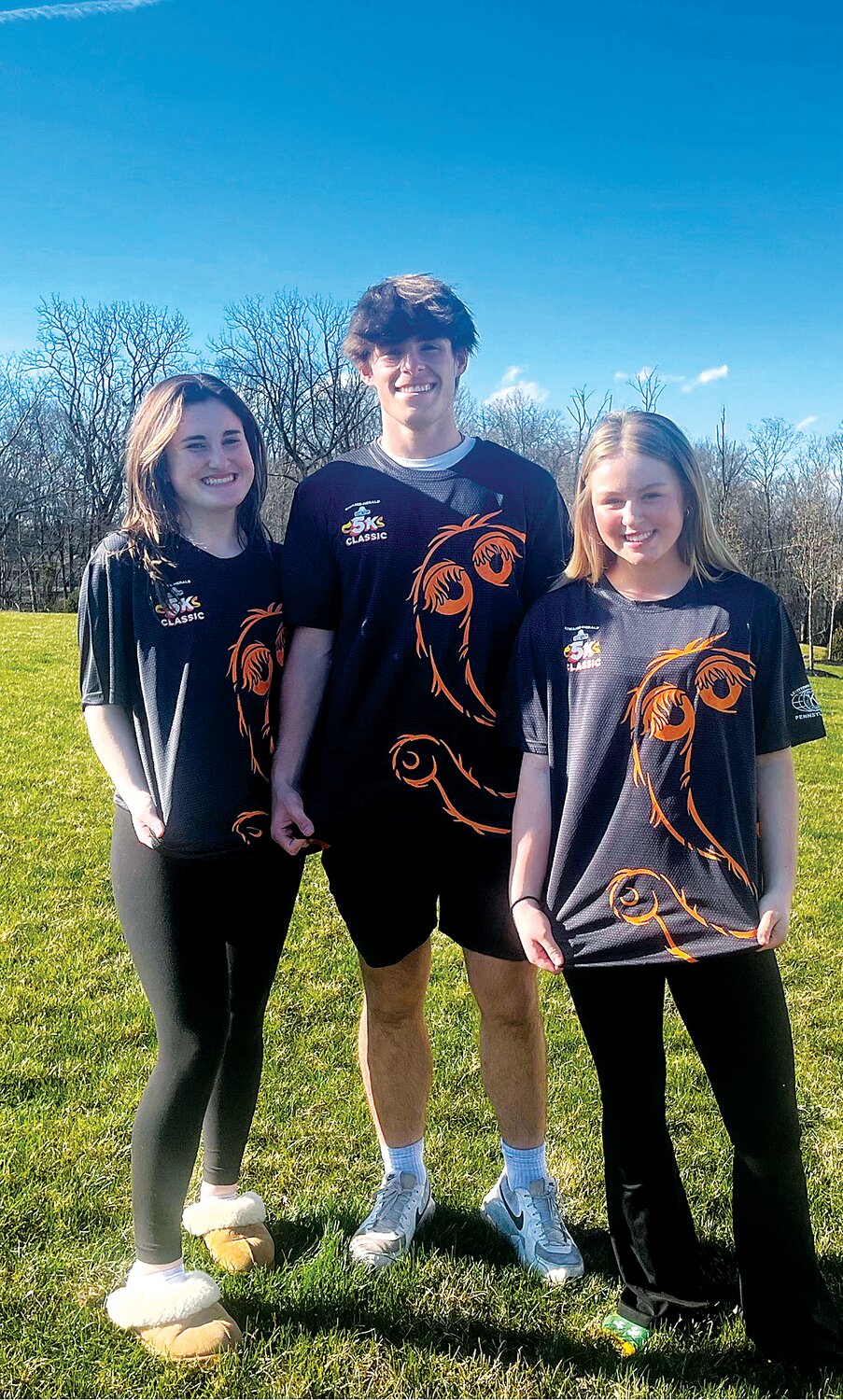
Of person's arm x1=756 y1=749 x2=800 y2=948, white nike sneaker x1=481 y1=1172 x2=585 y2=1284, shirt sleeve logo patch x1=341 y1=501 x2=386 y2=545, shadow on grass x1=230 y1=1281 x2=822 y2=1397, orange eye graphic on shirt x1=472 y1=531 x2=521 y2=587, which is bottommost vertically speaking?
Answer: shadow on grass x1=230 y1=1281 x2=822 y2=1397

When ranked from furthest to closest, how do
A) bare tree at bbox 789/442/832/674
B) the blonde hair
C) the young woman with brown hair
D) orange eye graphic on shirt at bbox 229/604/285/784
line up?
bare tree at bbox 789/442/832/674 → orange eye graphic on shirt at bbox 229/604/285/784 → the young woman with brown hair → the blonde hair

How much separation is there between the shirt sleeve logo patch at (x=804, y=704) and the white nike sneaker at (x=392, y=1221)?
1822 mm

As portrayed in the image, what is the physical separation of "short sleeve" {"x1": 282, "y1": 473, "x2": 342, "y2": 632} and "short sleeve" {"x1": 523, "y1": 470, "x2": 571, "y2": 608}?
53 centimetres

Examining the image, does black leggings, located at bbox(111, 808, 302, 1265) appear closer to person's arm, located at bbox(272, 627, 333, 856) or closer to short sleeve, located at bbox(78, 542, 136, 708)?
person's arm, located at bbox(272, 627, 333, 856)

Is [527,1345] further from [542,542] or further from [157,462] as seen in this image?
[157,462]

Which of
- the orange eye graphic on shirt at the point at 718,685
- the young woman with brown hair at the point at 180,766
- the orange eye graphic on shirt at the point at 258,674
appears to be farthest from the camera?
the orange eye graphic on shirt at the point at 258,674

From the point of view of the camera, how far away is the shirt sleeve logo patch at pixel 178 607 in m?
2.36

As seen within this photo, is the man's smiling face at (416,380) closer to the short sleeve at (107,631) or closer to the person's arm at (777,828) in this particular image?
the short sleeve at (107,631)

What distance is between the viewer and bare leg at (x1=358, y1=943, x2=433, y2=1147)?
9.16 ft

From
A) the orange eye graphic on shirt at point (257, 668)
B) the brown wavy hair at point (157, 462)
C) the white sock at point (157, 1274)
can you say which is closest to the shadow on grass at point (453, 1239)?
the white sock at point (157, 1274)

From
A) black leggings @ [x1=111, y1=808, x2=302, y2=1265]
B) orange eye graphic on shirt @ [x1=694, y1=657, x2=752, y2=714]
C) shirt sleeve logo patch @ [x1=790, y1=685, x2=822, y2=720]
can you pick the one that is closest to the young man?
black leggings @ [x1=111, y1=808, x2=302, y2=1265]

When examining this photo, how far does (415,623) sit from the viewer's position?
8.20 feet

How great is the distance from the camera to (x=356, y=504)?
2566 millimetres

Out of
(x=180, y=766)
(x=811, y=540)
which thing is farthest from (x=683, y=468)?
(x=811, y=540)
